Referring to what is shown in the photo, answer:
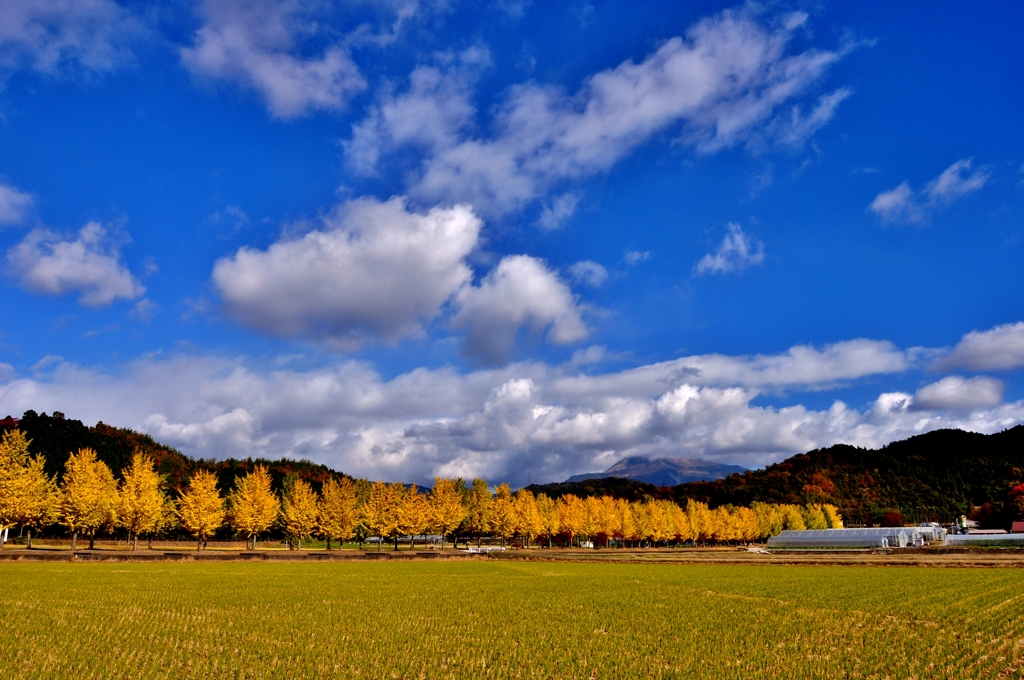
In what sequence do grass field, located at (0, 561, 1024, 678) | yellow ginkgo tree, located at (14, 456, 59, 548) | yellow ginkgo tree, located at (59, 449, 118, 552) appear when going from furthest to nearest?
yellow ginkgo tree, located at (59, 449, 118, 552), yellow ginkgo tree, located at (14, 456, 59, 548), grass field, located at (0, 561, 1024, 678)

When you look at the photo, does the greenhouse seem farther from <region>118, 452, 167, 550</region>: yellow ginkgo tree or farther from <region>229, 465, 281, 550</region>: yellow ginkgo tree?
<region>118, 452, 167, 550</region>: yellow ginkgo tree

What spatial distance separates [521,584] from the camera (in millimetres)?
45969

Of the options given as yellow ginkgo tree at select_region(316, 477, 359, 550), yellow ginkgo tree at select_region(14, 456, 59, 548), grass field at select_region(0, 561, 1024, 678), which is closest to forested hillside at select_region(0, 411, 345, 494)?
yellow ginkgo tree at select_region(316, 477, 359, 550)

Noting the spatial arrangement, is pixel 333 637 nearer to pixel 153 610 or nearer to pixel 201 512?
pixel 153 610

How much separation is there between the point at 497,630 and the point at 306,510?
85915mm

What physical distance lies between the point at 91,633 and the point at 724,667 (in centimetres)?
2095

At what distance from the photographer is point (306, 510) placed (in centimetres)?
10294

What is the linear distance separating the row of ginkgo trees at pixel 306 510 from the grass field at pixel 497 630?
1776 inches

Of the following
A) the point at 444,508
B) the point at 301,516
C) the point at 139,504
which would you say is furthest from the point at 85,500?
the point at 444,508

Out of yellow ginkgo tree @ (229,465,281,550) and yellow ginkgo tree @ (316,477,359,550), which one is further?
yellow ginkgo tree @ (316,477,359,550)

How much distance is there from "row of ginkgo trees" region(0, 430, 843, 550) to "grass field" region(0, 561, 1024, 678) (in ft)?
148

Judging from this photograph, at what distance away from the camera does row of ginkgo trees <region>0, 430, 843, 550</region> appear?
80.9m

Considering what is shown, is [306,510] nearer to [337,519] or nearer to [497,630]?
[337,519]

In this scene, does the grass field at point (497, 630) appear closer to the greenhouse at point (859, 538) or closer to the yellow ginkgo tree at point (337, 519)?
the yellow ginkgo tree at point (337, 519)
